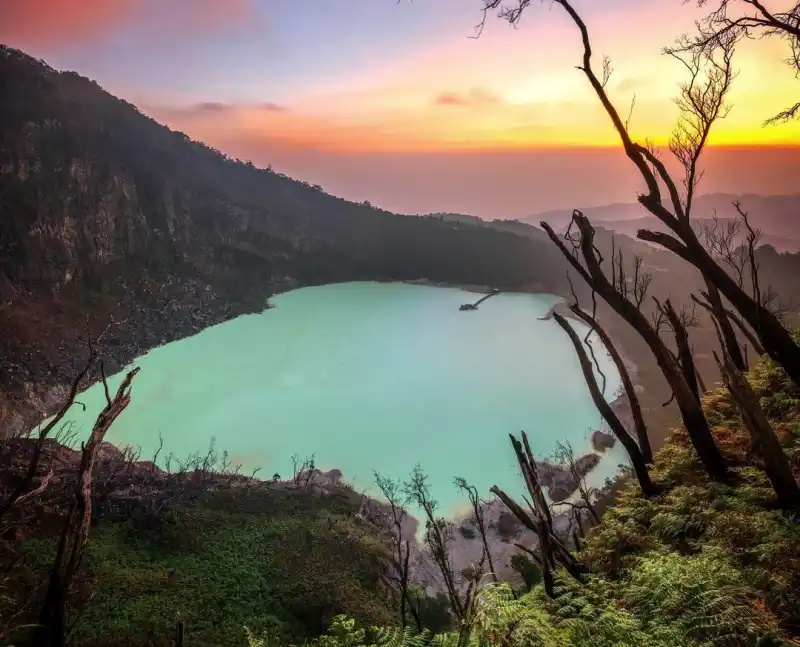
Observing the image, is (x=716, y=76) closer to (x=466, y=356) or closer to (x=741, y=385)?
(x=741, y=385)

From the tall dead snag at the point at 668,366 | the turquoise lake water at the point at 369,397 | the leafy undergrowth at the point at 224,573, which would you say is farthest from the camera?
the turquoise lake water at the point at 369,397

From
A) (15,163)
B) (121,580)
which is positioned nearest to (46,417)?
(121,580)

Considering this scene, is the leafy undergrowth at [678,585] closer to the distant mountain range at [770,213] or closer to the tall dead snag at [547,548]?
the tall dead snag at [547,548]

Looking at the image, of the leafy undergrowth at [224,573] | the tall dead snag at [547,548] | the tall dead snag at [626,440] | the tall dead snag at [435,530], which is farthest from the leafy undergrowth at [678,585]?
the leafy undergrowth at [224,573]

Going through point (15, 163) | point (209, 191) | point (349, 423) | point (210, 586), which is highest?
point (209, 191)

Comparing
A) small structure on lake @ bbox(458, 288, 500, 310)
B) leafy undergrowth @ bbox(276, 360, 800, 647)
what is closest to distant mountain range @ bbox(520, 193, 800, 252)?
small structure on lake @ bbox(458, 288, 500, 310)

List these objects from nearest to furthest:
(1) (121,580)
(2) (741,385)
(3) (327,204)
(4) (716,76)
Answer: (2) (741,385), (4) (716,76), (1) (121,580), (3) (327,204)

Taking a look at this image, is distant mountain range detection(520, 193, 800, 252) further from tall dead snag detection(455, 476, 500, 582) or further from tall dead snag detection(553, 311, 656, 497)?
tall dead snag detection(553, 311, 656, 497)
